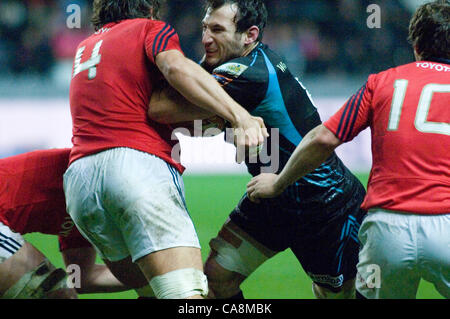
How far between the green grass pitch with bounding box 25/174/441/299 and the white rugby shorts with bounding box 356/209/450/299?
1.83m

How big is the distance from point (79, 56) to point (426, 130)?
5.76 ft

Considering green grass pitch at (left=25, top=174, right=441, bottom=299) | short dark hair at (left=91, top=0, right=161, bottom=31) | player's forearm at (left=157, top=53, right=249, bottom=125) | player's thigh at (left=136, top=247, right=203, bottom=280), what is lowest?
green grass pitch at (left=25, top=174, right=441, bottom=299)

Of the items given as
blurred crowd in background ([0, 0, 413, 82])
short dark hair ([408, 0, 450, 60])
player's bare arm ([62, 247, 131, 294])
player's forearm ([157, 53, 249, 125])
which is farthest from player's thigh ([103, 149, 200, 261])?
blurred crowd in background ([0, 0, 413, 82])

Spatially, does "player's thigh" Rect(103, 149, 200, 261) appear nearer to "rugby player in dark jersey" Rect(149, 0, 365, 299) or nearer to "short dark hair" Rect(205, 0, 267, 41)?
"rugby player in dark jersey" Rect(149, 0, 365, 299)

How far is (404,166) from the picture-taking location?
9.45 ft

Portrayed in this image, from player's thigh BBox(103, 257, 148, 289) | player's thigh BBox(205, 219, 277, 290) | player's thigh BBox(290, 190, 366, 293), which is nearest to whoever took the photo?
player's thigh BBox(103, 257, 148, 289)

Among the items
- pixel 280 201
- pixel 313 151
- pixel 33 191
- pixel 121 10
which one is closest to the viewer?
pixel 313 151

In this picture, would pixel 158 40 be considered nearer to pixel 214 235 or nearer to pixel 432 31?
pixel 432 31

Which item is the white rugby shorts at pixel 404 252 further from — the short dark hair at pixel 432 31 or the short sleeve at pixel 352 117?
the short dark hair at pixel 432 31

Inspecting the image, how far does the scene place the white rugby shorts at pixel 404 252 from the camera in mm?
2793

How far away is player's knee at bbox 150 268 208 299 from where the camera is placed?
9.46 feet

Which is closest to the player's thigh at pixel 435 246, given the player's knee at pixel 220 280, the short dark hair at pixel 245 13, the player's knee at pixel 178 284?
the player's knee at pixel 178 284

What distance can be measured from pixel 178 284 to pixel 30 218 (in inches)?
44.8

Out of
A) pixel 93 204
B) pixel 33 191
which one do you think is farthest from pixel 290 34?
pixel 93 204
